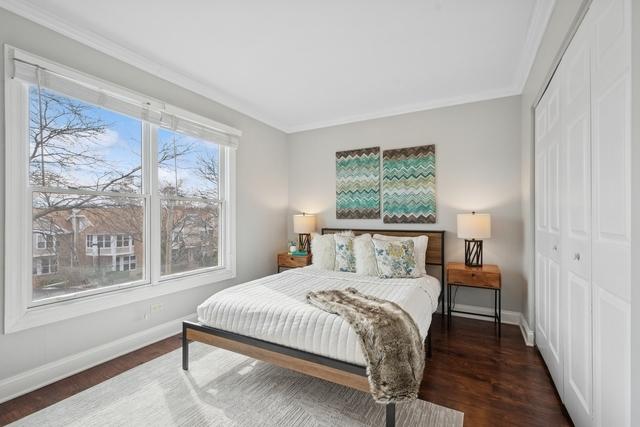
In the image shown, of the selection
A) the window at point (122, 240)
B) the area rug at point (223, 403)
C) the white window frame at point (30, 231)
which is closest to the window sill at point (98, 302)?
the white window frame at point (30, 231)

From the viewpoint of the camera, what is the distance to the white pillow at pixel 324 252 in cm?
361

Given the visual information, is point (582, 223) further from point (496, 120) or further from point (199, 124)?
point (199, 124)

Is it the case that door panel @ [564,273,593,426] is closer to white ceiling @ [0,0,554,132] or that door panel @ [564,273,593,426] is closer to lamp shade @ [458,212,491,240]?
lamp shade @ [458,212,491,240]

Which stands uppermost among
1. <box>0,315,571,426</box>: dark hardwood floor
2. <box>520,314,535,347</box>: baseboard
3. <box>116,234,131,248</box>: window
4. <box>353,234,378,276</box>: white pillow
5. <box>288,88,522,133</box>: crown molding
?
<box>288,88,522,133</box>: crown molding

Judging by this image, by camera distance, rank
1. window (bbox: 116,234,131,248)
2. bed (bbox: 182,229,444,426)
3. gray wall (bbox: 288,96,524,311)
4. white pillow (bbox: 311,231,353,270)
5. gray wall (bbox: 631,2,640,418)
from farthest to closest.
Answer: white pillow (bbox: 311,231,353,270) → gray wall (bbox: 288,96,524,311) → window (bbox: 116,234,131,248) → bed (bbox: 182,229,444,426) → gray wall (bbox: 631,2,640,418)

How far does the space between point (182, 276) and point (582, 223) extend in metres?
3.49

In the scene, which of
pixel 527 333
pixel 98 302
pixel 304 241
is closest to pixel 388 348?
pixel 527 333

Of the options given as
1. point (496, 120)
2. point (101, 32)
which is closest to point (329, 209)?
point (496, 120)

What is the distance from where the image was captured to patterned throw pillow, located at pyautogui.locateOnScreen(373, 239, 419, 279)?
3102 millimetres

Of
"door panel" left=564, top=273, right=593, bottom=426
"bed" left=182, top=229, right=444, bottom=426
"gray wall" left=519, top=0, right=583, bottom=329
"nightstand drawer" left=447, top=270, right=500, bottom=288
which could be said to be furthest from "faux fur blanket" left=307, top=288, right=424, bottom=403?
"gray wall" left=519, top=0, right=583, bottom=329

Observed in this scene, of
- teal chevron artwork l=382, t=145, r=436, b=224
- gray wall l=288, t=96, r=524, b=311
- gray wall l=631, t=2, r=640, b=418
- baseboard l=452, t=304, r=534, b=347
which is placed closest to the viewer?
gray wall l=631, t=2, r=640, b=418

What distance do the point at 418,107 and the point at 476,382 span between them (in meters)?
3.19

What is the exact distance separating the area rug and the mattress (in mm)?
389

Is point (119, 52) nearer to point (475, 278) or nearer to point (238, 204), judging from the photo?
point (238, 204)
